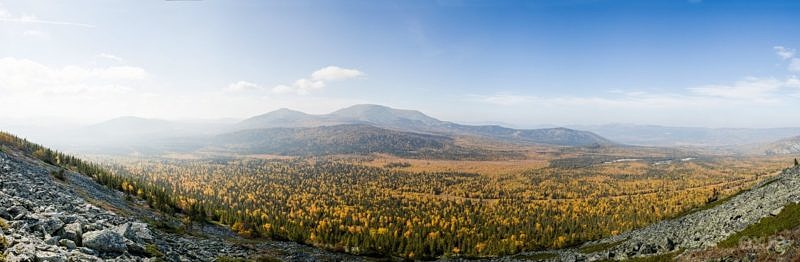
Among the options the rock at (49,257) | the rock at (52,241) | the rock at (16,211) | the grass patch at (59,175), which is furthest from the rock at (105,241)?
the grass patch at (59,175)

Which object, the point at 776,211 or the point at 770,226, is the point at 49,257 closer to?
the point at 770,226

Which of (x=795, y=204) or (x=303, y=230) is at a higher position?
(x=795, y=204)

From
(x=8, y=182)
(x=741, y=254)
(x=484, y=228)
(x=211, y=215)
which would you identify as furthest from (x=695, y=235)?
(x=211, y=215)

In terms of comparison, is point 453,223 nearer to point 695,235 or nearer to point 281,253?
point 281,253

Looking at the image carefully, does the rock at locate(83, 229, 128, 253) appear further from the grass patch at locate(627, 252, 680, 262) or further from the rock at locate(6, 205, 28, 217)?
the grass patch at locate(627, 252, 680, 262)

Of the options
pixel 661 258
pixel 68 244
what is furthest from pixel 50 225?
pixel 661 258

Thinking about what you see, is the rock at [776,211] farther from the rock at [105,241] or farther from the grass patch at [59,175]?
the grass patch at [59,175]

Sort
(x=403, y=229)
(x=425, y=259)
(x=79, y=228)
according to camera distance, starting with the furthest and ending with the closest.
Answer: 1. (x=403, y=229)
2. (x=425, y=259)
3. (x=79, y=228)
